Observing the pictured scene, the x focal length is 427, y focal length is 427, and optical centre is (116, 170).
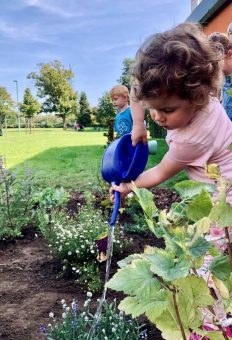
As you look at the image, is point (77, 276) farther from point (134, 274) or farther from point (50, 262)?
point (134, 274)

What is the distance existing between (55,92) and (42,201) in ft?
171

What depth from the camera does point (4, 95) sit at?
4366 centimetres

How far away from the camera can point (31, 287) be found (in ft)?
9.30

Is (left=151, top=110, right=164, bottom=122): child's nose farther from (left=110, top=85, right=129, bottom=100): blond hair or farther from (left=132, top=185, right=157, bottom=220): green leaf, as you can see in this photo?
(left=110, top=85, right=129, bottom=100): blond hair

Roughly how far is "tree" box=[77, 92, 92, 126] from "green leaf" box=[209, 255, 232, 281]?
54.4 m

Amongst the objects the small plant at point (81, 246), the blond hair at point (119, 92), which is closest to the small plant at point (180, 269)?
the small plant at point (81, 246)

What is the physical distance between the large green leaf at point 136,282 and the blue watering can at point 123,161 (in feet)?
3.01

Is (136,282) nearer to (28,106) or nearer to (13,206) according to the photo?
(13,206)

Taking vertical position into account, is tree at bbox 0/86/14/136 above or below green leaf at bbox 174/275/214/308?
above

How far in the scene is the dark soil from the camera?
232 cm

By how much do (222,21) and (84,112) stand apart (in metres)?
47.6

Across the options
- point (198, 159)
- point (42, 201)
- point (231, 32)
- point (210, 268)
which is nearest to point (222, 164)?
point (198, 159)

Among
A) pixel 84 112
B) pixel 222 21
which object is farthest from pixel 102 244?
pixel 84 112

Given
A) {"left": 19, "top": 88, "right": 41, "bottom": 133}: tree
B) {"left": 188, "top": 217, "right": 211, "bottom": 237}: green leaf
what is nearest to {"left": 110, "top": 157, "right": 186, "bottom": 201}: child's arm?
{"left": 188, "top": 217, "right": 211, "bottom": 237}: green leaf
